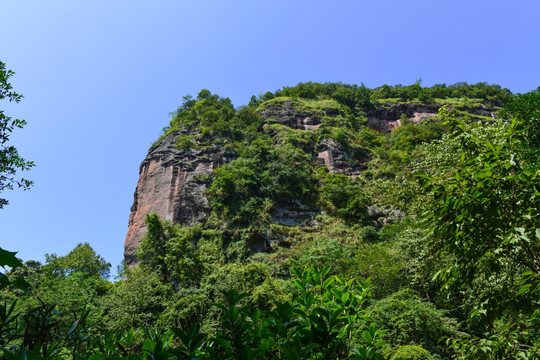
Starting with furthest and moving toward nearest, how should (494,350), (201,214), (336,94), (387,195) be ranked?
(336,94) < (201,214) < (387,195) < (494,350)

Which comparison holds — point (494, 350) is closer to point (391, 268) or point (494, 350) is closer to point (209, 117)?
point (391, 268)

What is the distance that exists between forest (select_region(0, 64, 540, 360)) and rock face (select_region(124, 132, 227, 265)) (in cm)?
112

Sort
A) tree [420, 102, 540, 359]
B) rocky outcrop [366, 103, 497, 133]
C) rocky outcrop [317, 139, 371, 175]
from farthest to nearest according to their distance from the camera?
rocky outcrop [366, 103, 497, 133], rocky outcrop [317, 139, 371, 175], tree [420, 102, 540, 359]

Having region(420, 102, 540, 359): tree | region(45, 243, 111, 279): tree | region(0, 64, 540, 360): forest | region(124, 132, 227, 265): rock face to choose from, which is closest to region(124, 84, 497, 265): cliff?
region(124, 132, 227, 265): rock face

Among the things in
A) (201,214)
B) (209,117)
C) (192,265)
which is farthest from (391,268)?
(209,117)

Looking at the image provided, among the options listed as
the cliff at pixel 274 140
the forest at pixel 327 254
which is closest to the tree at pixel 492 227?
the forest at pixel 327 254

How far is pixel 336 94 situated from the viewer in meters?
48.5

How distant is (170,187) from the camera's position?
103ft

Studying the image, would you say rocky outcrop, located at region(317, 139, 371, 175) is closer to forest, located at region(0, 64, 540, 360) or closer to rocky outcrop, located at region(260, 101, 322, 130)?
forest, located at region(0, 64, 540, 360)

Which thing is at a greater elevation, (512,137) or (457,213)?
(512,137)

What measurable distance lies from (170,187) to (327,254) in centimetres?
1906

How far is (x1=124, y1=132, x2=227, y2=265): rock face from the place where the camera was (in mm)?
29422

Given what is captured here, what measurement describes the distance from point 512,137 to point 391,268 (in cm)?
1409

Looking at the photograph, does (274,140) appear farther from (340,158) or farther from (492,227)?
(492,227)
